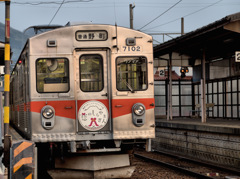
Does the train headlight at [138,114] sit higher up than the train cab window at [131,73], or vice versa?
the train cab window at [131,73]

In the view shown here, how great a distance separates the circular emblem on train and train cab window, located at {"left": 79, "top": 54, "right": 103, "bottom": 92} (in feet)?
1.06

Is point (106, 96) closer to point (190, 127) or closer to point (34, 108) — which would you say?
point (34, 108)

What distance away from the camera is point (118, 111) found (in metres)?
8.74

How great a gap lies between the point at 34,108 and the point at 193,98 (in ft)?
56.4

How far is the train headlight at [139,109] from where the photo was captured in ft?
28.8

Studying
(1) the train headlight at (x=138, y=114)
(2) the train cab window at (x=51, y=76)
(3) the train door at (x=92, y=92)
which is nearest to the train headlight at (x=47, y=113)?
(2) the train cab window at (x=51, y=76)

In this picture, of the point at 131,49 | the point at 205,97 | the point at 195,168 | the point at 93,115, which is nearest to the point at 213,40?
the point at 205,97

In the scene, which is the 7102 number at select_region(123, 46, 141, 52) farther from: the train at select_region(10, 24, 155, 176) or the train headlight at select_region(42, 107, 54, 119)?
the train headlight at select_region(42, 107, 54, 119)

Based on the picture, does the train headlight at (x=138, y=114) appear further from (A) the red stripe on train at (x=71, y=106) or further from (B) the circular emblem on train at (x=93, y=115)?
(B) the circular emblem on train at (x=93, y=115)

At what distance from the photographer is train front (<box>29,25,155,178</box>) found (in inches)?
339

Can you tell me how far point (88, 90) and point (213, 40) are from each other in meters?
8.55

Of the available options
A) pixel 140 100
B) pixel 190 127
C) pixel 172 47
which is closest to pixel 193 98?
pixel 172 47

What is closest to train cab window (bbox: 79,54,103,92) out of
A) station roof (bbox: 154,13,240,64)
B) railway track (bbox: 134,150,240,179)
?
railway track (bbox: 134,150,240,179)

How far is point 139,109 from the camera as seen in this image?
28.9ft
